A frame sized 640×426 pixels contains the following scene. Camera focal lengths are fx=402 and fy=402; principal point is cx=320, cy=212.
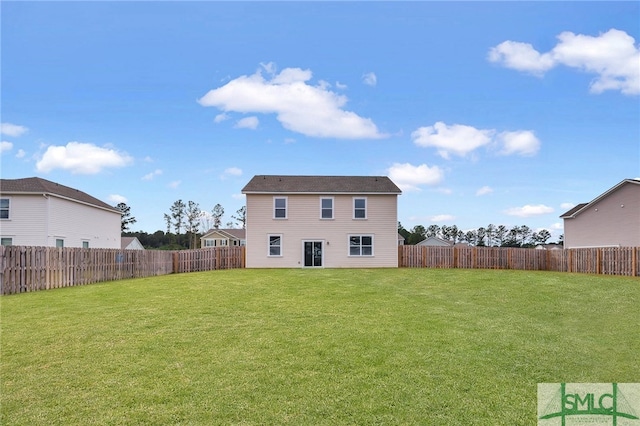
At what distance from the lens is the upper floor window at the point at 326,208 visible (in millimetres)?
27281

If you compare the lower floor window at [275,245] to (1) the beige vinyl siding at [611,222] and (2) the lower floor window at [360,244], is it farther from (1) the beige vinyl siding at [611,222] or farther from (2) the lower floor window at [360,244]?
(1) the beige vinyl siding at [611,222]

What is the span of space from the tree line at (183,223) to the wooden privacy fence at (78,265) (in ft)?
120

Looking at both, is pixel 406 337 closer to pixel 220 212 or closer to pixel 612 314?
pixel 612 314

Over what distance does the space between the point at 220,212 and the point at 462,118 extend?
51604 mm

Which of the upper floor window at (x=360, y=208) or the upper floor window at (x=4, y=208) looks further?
the upper floor window at (x=360, y=208)

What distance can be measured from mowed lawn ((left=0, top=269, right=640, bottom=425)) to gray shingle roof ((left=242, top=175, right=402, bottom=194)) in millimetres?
16441

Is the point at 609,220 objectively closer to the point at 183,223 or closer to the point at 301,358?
the point at 301,358

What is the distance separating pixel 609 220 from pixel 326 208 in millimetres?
18399

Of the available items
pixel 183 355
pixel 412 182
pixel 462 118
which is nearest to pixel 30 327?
pixel 183 355

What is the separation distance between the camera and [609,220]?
26078mm

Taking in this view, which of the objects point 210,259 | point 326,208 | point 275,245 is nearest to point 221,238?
point 210,259

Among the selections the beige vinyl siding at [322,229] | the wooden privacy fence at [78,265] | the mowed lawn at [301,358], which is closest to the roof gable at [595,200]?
the beige vinyl siding at [322,229]

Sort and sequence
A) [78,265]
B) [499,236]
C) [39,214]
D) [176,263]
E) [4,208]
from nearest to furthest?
[78,265], [39,214], [4,208], [176,263], [499,236]

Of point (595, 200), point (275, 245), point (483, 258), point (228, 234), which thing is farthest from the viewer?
point (228, 234)
